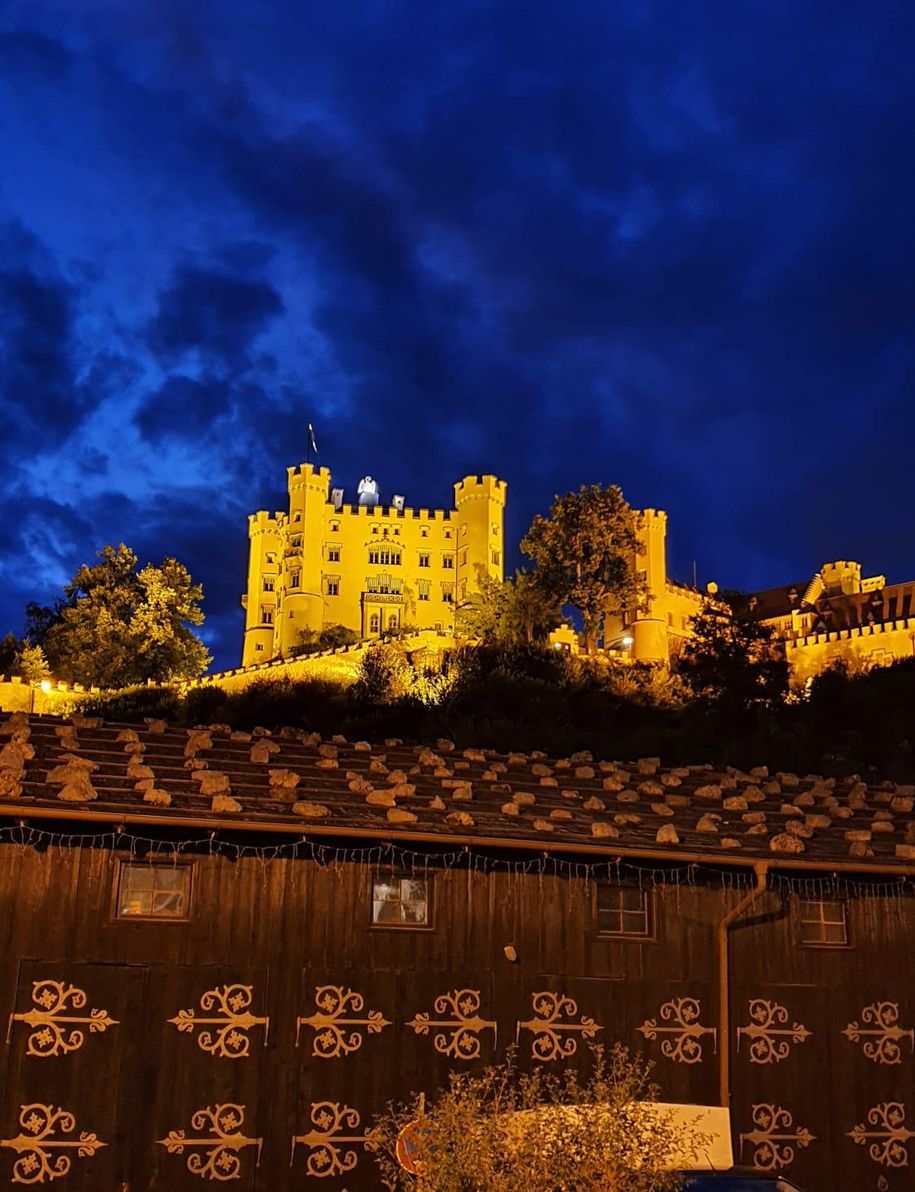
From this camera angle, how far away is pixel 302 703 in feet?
182

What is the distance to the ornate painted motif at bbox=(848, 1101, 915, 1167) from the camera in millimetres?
16609

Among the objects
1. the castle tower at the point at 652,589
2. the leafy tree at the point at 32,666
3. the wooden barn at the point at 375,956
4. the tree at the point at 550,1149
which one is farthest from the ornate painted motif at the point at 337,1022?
the castle tower at the point at 652,589

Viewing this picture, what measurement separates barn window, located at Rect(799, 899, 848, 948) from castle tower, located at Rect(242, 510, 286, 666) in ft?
289

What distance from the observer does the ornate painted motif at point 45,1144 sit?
13492 millimetres

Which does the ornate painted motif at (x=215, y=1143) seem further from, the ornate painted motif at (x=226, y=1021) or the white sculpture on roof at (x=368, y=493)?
the white sculpture on roof at (x=368, y=493)

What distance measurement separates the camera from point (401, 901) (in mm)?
15711

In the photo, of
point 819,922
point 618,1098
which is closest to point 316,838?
point 618,1098

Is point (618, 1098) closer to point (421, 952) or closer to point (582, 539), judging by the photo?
point (421, 952)

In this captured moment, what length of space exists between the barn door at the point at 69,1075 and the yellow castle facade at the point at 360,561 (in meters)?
87.8

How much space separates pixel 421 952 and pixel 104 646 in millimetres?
59144

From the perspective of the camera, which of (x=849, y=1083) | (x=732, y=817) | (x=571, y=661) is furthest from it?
(x=571, y=661)

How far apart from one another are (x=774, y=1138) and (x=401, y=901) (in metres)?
5.79

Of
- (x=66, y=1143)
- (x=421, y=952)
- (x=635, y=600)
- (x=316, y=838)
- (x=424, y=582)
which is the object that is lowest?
(x=66, y=1143)

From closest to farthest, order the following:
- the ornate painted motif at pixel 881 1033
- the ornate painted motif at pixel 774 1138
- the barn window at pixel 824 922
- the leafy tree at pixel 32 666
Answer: the ornate painted motif at pixel 774 1138, the ornate painted motif at pixel 881 1033, the barn window at pixel 824 922, the leafy tree at pixel 32 666
